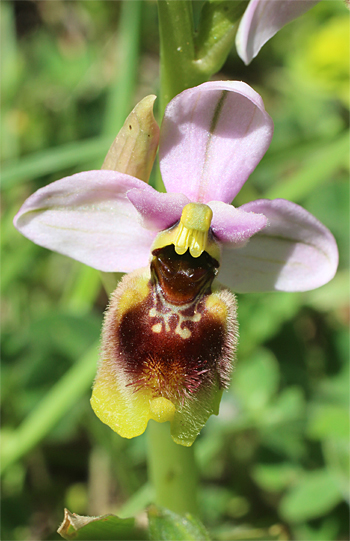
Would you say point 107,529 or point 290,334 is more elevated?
point 107,529

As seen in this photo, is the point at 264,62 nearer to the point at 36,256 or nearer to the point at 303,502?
the point at 36,256

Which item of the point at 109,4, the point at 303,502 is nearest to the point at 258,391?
the point at 303,502

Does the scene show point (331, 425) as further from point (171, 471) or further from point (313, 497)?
point (171, 471)

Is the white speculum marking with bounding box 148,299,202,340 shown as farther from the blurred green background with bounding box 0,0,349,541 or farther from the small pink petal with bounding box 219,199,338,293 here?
the blurred green background with bounding box 0,0,349,541

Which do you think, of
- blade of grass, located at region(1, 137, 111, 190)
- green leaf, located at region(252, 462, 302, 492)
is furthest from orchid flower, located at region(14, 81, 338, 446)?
green leaf, located at region(252, 462, 302, 492)

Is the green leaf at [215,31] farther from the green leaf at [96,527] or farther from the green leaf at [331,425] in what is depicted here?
the green leaf at [331,425]

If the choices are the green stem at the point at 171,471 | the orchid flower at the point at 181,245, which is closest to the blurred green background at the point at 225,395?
the green stem at the point at 171,471
